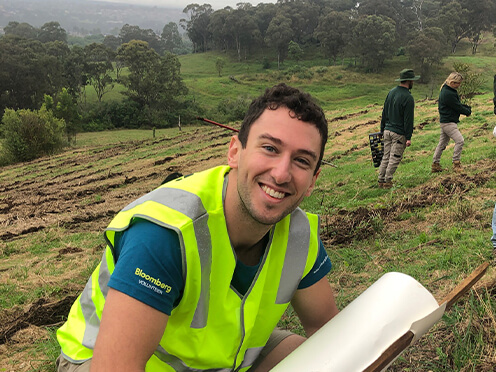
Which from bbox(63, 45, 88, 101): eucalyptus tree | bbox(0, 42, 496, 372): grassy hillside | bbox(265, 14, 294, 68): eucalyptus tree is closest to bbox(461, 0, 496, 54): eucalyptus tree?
bbox(265, 14, 294, 68): eucalyptus tree

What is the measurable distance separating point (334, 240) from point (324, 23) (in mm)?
62265

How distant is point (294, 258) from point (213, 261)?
47cm

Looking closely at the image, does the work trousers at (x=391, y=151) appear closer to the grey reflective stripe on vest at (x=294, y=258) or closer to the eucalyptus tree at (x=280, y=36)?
the grey reflective stripe on vest at (x=294, y=258)

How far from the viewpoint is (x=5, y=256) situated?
24.7ft

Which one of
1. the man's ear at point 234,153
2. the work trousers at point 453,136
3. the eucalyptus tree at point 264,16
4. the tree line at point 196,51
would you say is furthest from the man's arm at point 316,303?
the eucalyptus tree at point 264,16

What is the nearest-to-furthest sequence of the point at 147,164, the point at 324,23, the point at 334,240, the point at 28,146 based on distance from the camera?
the point at 334,240
the point at 147,164
the point at 28,146
the point at 324,23

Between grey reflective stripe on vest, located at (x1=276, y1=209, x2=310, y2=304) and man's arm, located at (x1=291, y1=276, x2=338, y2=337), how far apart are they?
11 cm

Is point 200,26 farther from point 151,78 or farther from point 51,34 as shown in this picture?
point 151,78

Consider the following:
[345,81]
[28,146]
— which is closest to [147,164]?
[28,146]

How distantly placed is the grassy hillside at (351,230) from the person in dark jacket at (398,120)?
64 cm

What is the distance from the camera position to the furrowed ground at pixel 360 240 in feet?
7.53

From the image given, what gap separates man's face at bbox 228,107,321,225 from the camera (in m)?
1.66

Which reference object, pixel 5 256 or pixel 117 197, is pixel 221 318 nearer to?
pixel 5 256

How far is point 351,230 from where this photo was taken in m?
5.23
